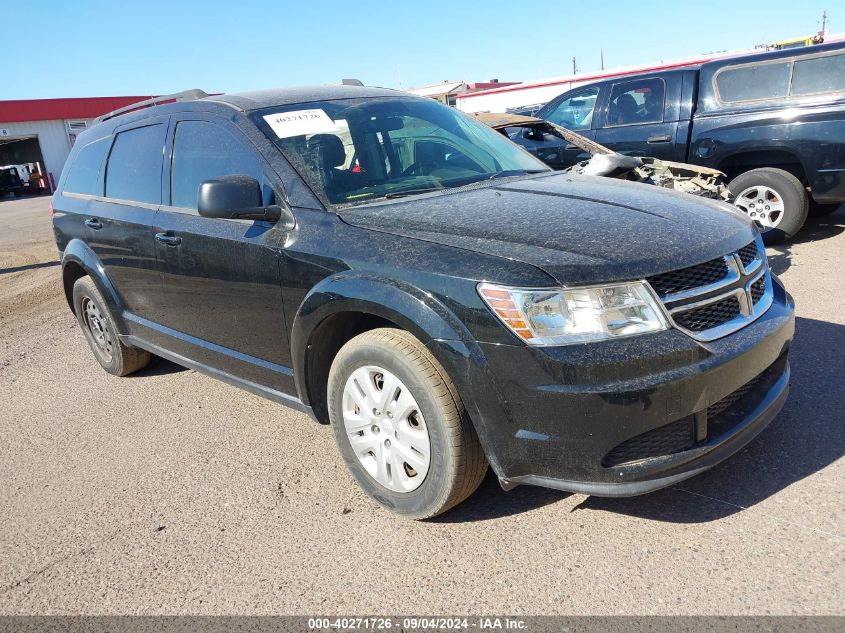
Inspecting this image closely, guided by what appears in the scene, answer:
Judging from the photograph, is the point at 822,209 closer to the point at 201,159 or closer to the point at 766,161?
the point at 766,161

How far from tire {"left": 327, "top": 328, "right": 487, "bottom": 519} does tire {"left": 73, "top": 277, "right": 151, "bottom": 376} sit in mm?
2531

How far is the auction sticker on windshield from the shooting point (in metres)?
3.41

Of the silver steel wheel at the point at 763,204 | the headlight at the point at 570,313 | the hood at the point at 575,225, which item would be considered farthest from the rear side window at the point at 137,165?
the silver steel wheel at the point at 763,204

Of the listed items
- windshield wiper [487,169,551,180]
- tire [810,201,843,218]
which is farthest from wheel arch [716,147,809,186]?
windshield wiper [487,169,551,180]

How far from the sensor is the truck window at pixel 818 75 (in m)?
6.97

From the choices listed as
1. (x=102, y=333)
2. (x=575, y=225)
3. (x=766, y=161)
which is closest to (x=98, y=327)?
(x=102, y=333)

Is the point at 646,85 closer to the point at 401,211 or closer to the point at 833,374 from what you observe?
the point at 833,374

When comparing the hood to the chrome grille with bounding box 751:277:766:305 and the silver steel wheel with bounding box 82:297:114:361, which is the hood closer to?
the chrome grille with bounding box 751:277:766:305

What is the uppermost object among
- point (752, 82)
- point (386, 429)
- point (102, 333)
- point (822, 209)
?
point (752, 82)

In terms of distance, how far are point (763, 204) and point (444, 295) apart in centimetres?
620

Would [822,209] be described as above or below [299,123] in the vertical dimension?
below

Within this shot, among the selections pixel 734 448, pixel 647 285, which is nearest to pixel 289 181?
pixel 647 285

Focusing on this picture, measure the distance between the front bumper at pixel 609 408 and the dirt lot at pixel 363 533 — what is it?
337mm

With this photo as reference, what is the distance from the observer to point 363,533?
2869mm
